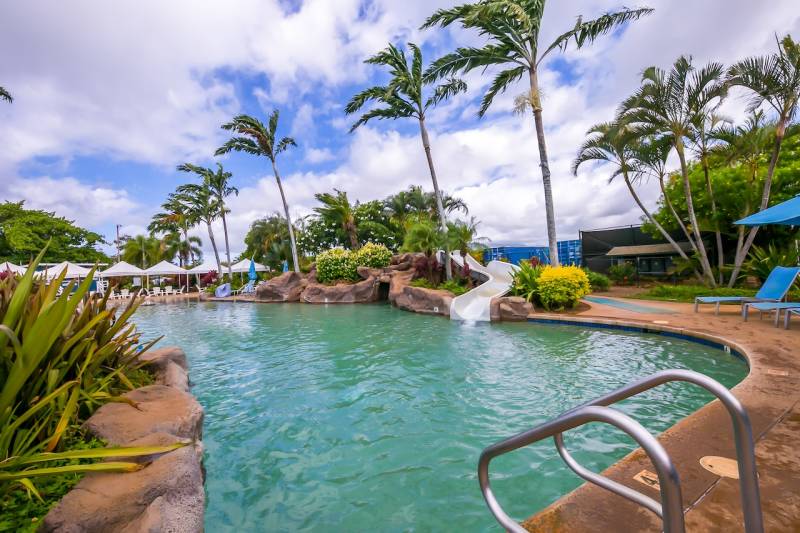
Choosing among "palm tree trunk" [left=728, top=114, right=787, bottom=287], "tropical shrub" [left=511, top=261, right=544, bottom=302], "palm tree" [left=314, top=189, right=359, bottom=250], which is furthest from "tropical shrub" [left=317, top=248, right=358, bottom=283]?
"palm tree trunk" [left=728, top=114, right=787, bottom=287]

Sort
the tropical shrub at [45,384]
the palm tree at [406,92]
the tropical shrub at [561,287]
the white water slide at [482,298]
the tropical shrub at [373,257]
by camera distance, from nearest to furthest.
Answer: the tropical shrub at [45,384] → the tropical shrub at [561,287] → the white water slide at [482,298] → the palm tree at [406,92] → the tropical shrub at [373,257]

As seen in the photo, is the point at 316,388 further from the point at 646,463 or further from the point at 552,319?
the point at 552,319

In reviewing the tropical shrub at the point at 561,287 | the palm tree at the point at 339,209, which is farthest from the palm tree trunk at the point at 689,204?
the palm tree at the point at 339,209

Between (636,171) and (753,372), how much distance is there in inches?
472

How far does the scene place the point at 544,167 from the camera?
11.7 m

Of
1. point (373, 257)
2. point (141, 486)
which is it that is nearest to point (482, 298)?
point (373, 257)

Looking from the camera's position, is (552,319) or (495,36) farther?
(495,36)

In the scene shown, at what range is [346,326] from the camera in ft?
34.0

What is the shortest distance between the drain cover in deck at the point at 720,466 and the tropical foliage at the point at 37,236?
117 feet

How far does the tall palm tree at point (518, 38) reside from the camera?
10391mm

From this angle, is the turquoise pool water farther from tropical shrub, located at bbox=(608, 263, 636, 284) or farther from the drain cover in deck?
tropical shrub, located at bbox=(608, 263, 636, 284)

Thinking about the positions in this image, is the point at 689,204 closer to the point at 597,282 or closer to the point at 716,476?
the point at 597,282

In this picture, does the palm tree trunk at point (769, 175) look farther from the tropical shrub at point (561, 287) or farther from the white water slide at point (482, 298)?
the white water slide at point (482, 298)

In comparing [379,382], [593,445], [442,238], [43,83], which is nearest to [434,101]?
[442,238]
